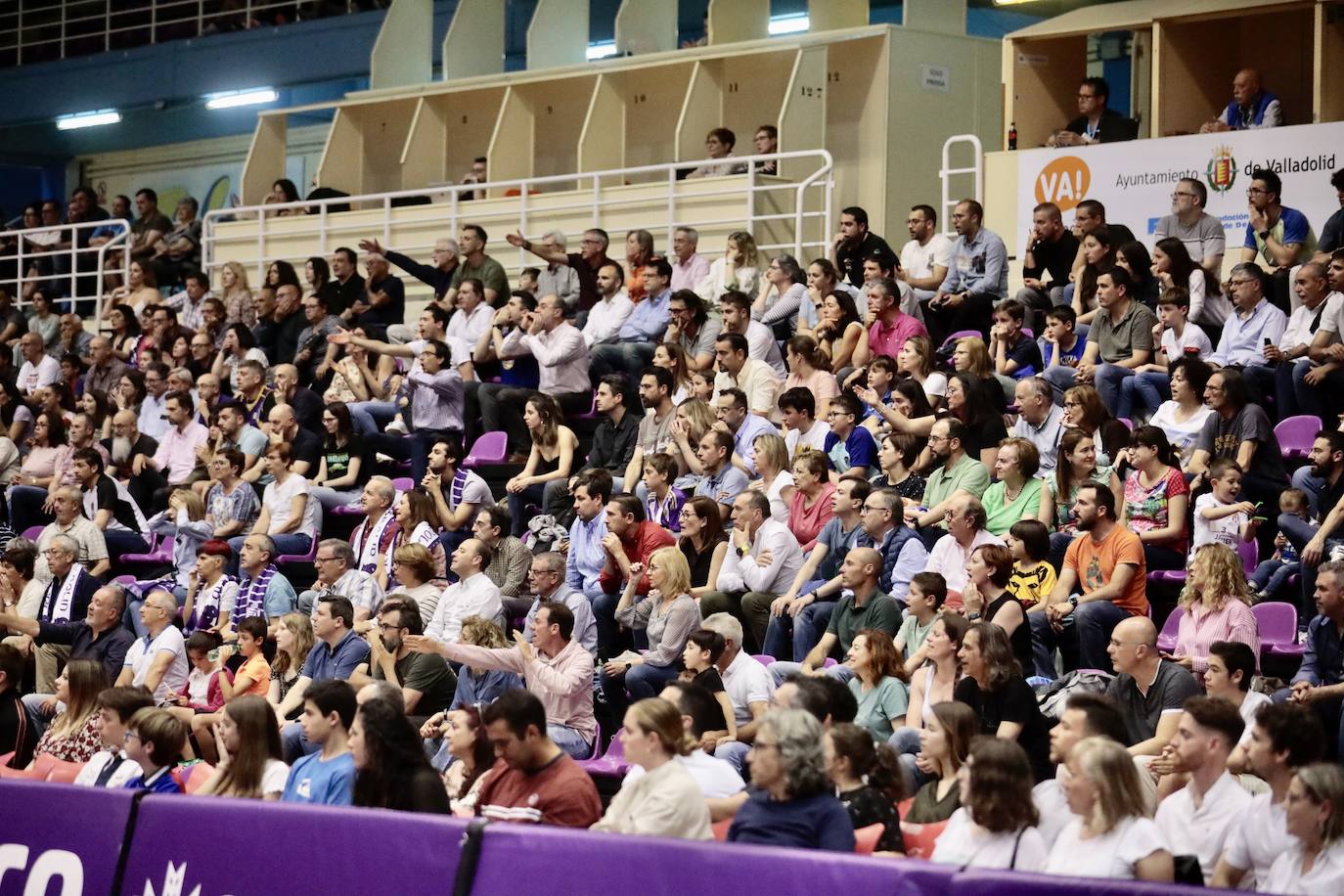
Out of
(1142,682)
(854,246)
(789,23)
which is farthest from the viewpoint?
(789,23)

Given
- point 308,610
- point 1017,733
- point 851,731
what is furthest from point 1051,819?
point 308,610

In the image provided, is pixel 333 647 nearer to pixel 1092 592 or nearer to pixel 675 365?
pixel 675 365

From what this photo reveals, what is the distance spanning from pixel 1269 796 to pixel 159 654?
667 cm

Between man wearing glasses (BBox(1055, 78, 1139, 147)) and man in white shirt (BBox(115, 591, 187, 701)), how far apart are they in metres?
7.03

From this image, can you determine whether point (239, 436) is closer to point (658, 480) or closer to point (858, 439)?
point (658, 480)

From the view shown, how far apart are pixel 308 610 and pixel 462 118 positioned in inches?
360

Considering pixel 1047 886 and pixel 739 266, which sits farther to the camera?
pixel 739 266

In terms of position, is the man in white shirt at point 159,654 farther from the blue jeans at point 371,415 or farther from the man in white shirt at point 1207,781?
the man in white shirt at point 1207,781

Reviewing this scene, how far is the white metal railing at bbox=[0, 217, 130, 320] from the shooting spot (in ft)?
62.1

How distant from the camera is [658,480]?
10.9m

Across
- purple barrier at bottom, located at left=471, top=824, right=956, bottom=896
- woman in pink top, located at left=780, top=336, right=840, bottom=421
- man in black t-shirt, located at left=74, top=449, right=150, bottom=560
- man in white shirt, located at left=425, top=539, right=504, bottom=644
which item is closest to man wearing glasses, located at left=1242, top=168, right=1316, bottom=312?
woman in pink top, located at left=780, top=336, right=840, bottom=421

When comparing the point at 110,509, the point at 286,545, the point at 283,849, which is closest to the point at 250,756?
the point at 283,849

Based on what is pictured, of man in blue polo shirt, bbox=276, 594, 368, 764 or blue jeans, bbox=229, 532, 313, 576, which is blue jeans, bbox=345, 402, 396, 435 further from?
man in blue polo shirt, bbox=276, 594, 368, 764

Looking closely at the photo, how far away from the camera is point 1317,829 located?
555 centimetres
